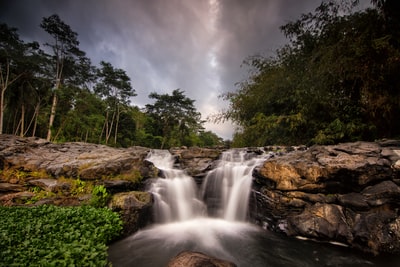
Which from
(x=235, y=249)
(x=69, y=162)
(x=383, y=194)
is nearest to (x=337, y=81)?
(x=383, y=194)

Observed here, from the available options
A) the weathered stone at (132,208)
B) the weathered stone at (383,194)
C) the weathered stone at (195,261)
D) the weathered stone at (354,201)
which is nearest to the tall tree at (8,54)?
the weathered stone at (132,208)

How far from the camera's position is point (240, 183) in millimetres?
7562

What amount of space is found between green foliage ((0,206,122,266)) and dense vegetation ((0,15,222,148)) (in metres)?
16.4

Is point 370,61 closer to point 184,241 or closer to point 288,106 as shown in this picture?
point 288,106

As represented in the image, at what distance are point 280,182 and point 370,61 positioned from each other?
5712 mm

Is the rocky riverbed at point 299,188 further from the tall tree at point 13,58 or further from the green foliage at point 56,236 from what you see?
the tall tree at point 13,58

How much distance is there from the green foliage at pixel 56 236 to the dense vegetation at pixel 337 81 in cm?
940

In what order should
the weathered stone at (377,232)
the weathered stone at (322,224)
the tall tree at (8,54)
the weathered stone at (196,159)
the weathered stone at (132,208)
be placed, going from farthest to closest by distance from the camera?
the tall tree at (8,54)
the weathered stone at (196,159)
the weathered stone at (132,208)
the weathered stone at (322,224)
the weathered stone at (377,232)

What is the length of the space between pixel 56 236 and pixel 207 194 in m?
5.49

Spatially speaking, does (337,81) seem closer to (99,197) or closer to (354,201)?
(354,201)

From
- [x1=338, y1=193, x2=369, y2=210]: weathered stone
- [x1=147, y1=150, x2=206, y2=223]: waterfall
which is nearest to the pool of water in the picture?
[x1=147, y1=150, x2=206, y2=223]: waterfall

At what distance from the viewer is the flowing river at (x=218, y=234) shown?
4.21 m

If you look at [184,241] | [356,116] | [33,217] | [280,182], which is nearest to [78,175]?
[33,217]

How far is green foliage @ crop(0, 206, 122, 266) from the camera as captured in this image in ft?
8.58
